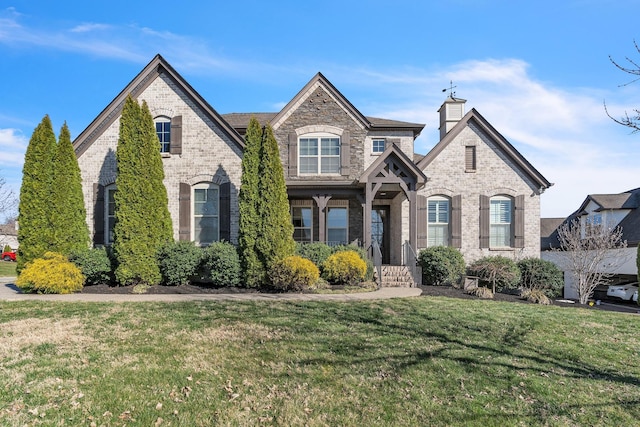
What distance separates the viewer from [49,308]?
29.8ft

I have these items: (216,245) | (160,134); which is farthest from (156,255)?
(160,134)

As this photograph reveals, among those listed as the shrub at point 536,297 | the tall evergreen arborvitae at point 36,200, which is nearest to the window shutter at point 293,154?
the tall evergreen arborvitae at point 36,200

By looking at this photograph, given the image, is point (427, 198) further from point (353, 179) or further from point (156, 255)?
point (156, 255)

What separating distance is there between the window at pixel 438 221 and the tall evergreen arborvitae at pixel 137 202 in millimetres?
10177

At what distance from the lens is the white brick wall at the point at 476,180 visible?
16547 millimetres

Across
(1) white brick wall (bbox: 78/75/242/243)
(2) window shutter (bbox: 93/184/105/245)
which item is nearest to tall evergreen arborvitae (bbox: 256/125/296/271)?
(1) white brick wall (bbox: 78/75/242/243)

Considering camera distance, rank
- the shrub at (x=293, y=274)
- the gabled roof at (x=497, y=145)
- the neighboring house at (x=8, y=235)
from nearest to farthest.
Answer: the shrub at (x=293, y=274), the gabled roof at (x=497, y=145), the neighboring house at (x=8, y=235)

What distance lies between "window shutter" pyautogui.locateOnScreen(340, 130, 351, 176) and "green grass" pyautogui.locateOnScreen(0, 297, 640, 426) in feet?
29.1

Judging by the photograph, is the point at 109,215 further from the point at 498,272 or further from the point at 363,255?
the point at 498,272

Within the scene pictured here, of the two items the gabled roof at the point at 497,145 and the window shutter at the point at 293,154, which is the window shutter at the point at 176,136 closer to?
the window shutter at the point at 293,154

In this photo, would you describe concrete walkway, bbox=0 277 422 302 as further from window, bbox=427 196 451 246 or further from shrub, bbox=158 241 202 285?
window, bbox=427 196 451 246

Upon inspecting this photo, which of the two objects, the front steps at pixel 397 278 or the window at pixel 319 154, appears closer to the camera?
the front steps at pixel 397 278

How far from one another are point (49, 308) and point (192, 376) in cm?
591

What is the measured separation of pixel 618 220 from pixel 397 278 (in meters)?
18.2
